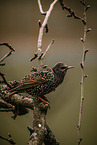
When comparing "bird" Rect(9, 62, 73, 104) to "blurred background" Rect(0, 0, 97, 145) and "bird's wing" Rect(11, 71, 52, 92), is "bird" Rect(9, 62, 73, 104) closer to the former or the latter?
"bird's wing" Rect(11, 71, 52, 92)

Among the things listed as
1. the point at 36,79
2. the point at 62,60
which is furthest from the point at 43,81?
the point at 62,60

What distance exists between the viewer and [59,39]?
1076 mm

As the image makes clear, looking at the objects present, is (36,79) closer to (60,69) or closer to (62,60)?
(60,69)

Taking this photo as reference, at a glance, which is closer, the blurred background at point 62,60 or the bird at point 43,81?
the bird at point 43,81

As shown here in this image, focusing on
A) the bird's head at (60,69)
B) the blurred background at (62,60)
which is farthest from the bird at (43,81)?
the blurred background at (62,60)

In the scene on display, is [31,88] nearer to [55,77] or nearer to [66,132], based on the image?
[55,77]

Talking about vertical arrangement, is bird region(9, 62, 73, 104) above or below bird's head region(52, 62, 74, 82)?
below

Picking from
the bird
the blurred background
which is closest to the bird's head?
the bird

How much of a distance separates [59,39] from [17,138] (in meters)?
0.59

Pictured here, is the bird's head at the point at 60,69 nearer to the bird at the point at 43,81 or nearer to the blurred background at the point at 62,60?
the bird at the point at 43,81

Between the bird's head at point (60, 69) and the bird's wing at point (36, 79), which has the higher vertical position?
the bird's head at point (60, 69)

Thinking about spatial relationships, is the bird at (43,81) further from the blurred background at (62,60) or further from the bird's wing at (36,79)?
the blurred background at (62,60)

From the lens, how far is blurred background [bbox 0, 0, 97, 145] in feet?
3.18

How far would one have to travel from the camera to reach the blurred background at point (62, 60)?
3.18ft
